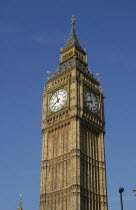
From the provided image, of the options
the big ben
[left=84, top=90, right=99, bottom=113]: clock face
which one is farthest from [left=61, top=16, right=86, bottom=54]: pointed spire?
[left=84, top=90, right=99, bottom=113]: clock face

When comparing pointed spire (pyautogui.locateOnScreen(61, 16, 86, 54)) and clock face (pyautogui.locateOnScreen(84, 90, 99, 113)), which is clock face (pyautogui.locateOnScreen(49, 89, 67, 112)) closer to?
clock face (pyautogui.locateOnScreen(84, 90, 99, 113))

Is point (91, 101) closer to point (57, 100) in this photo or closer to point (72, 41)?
point (57, 100)

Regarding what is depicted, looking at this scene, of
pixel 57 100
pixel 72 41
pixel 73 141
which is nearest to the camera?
pixel 73 141

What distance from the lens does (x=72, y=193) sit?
53812mm

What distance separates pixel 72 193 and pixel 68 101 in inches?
669

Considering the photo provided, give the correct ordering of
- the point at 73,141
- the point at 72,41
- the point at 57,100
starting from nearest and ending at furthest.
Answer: the point at 73,141, the point at 57,100, the point at 72,41

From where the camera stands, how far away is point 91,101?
66.3 m

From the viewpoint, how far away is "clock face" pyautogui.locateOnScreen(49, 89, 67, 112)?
2562 inches

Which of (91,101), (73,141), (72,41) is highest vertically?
(72,41)

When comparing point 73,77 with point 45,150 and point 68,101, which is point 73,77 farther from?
point 45,150

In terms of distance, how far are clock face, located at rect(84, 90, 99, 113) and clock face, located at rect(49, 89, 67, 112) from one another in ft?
12.9

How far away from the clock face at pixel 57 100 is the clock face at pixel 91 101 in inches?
155

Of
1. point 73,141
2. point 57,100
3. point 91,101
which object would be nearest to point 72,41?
point 57,100

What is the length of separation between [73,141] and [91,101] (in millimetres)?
10745
